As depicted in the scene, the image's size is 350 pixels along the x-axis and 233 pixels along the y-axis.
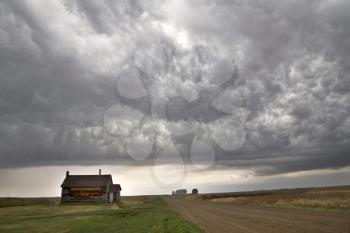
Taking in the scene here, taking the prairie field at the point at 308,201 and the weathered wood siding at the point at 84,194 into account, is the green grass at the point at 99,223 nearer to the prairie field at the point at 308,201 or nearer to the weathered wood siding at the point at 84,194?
the prairie field at the point at 308,201

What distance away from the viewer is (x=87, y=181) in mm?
96812

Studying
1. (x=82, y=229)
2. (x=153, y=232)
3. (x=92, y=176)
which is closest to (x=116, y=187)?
(x=92, y=176)

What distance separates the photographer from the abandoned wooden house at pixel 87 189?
93500mm

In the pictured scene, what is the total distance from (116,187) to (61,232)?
255 ft

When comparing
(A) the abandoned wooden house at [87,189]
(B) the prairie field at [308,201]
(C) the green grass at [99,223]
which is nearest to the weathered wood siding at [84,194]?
(A) the abandoned wooden house at [87,189]

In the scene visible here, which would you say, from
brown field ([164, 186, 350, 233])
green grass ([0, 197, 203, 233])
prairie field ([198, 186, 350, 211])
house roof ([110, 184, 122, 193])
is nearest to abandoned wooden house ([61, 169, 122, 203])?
house roof ([110, 184, 122, 193])

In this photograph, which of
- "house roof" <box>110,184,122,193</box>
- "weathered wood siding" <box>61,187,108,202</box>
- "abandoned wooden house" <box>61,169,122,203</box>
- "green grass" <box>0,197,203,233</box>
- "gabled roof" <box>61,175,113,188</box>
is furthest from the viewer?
"house roof" <box>110,184,122,193</box>

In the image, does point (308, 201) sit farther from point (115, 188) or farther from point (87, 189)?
point (115, 188)

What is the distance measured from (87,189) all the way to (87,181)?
110 inches

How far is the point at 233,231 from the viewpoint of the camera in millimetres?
24672

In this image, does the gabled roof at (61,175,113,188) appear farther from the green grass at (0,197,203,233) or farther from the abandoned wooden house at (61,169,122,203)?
the green grass at (0,197,203,233)

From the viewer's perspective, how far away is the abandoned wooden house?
9350 cm

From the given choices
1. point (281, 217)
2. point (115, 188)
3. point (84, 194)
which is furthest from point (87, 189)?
point (281, 217)

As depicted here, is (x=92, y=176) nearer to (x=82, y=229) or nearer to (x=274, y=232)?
(x=82, y=229)
